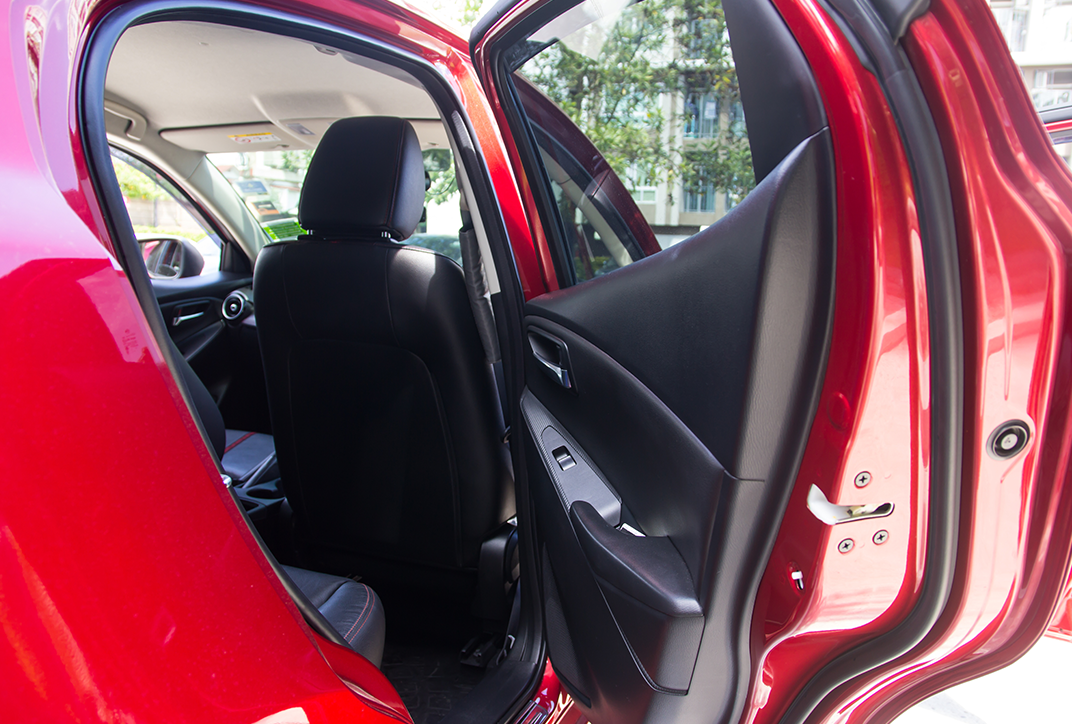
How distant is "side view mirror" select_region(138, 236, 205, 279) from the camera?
317cm

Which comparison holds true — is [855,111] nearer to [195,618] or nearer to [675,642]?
[675,642]

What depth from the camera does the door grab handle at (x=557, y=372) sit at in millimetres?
1326

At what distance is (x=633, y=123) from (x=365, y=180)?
65cm

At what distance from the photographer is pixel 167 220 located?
337 cm

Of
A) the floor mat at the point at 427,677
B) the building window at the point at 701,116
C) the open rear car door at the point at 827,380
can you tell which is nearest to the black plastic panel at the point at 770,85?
the open rear car door at the point at 827,380

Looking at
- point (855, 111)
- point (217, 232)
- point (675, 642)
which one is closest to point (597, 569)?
point (675, 642)

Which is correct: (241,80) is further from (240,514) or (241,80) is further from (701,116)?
(240,514)

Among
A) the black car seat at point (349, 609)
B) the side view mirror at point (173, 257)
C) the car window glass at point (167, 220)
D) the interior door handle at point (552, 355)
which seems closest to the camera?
the black car seat at point (349, 609)

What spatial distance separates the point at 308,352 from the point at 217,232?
1.91 meters

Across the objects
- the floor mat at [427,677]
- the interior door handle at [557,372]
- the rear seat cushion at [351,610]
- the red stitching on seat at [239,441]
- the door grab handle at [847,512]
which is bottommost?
the floor mat at [427,677]

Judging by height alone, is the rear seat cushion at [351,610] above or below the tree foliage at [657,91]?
below

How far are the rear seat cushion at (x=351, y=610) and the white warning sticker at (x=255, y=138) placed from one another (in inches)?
90.5

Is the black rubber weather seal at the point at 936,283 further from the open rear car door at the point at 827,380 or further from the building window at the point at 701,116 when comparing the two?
the building window at the point at 701,116

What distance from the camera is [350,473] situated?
1828mm
